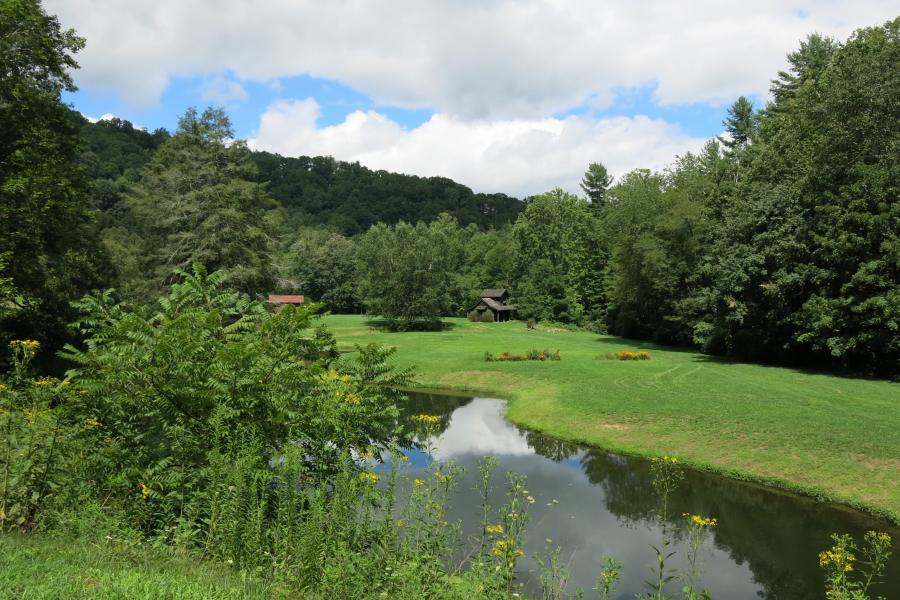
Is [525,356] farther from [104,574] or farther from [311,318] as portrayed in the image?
[104,574]

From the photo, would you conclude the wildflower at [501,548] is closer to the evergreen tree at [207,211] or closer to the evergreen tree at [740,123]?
the evergreen tree at [207,211]

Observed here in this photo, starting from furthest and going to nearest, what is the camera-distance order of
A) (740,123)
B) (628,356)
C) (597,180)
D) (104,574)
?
(597,180), (740,123), (628,356), (104,574)

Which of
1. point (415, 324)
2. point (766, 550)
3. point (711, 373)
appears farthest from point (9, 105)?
point (415, 324)

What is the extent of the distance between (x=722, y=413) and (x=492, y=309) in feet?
199

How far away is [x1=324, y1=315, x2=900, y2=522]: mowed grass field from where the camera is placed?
49.3 feet

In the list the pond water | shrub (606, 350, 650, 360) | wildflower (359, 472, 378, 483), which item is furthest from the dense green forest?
shrub (606, 350, 650, 360)

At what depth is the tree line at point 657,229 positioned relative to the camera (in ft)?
65.3

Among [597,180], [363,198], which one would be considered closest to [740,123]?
[597,180]

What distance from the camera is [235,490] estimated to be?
212 inches

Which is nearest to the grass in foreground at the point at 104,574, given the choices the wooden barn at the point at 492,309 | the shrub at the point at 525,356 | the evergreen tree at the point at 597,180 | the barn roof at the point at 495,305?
the shrub at the point at 525,356

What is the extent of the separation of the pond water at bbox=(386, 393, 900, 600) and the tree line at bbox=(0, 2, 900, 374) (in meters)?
8.73

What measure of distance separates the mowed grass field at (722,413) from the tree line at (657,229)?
4.17 meters

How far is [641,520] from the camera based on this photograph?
12.6 metres

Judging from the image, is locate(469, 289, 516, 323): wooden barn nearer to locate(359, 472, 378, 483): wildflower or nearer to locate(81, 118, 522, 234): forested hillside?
locate(81, 118, 522, 234): forested hillside
